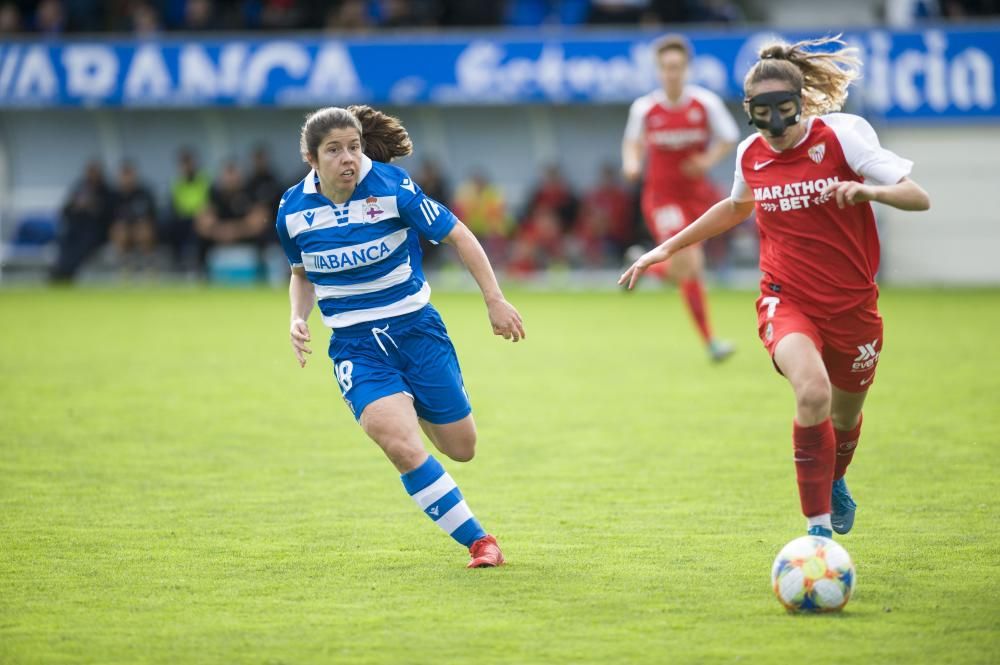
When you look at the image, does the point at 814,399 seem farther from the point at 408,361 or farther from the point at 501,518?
the point at 501,518

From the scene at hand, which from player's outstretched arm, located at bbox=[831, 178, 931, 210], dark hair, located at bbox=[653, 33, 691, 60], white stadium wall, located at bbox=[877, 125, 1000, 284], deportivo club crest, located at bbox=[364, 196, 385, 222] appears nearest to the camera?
player's outstretched arm, located at bbox=[831, 178, 931, 210]

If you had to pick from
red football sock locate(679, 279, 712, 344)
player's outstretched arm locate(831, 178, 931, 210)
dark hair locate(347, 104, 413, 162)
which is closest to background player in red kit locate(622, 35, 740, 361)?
red football sock locate(679, 279, 712, 344)

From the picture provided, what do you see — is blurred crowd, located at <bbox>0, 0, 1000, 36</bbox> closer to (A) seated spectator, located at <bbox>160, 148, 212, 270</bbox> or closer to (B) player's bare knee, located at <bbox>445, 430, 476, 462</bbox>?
(A) seated spectator, located at <bbox>160, 148, 212, 270</bbox>

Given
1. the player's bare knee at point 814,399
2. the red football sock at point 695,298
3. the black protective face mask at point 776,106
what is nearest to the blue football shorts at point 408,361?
the player's bare knee at point 814,399

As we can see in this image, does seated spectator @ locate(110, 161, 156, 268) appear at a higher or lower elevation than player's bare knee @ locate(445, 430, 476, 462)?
lower

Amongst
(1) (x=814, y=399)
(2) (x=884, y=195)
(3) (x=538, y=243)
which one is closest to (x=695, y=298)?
(1) (x=814, y=399)

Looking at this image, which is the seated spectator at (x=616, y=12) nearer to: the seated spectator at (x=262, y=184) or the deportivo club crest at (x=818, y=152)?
the seated spectator at (x=262, y=184)

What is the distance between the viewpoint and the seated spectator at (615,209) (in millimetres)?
22109

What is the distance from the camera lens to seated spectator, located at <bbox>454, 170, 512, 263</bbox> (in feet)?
74.7

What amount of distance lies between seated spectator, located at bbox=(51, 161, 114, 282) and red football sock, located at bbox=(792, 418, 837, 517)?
19.9 m

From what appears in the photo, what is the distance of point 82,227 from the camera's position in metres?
23.8

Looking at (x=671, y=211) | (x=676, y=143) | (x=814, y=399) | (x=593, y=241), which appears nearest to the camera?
(x=814, y=399)

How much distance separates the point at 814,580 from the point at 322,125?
8.79ft

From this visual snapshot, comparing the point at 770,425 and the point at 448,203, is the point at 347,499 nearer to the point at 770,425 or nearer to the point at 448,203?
the point at 770,425
